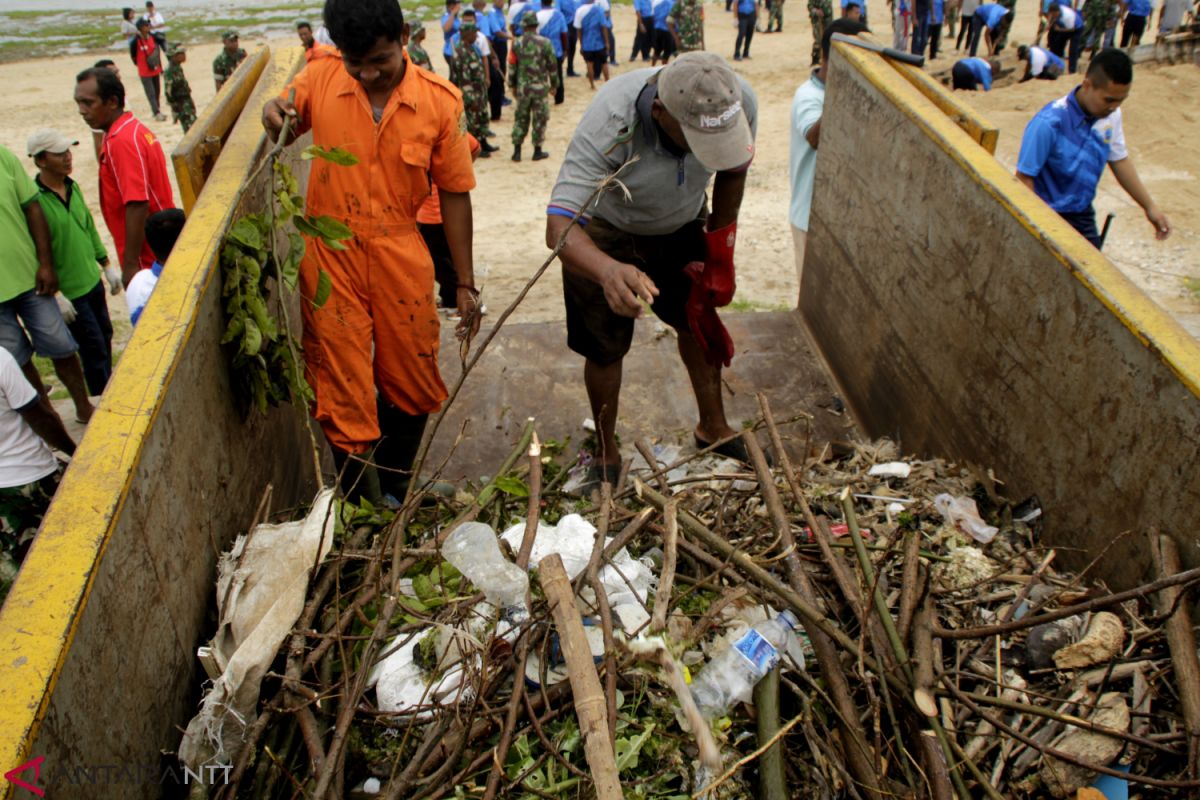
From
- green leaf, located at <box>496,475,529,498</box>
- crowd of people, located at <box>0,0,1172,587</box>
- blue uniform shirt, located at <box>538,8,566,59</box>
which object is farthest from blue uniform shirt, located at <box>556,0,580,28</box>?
green leaf, located at <box>496,475,529,498</box>

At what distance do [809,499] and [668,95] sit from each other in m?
1.59

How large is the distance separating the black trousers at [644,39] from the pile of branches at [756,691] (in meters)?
17.1

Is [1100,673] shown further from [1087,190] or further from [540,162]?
[540,162]

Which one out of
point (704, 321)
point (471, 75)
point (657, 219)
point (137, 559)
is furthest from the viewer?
point (471, 75)

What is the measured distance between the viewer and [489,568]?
2.61 m

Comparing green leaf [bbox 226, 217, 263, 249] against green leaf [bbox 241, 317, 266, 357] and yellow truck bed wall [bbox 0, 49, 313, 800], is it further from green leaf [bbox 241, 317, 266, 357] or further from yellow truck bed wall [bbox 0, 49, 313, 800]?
green leaf [bbox 241, 317, 266, 357]

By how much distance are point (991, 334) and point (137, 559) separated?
310 cm

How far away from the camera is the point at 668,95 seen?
3.29 metres

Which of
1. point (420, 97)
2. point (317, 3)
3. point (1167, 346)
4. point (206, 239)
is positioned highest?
point (420, 97)

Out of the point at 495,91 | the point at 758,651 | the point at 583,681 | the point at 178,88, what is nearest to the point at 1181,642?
the point at 758,651

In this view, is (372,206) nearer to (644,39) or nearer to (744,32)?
(744,32)

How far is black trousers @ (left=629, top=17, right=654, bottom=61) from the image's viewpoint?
1803 centimetres

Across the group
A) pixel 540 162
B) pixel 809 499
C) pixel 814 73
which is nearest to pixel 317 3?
pixel 540 162

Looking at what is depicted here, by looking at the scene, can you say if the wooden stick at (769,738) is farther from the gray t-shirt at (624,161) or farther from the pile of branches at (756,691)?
the gray t-shirt at (624,161)
